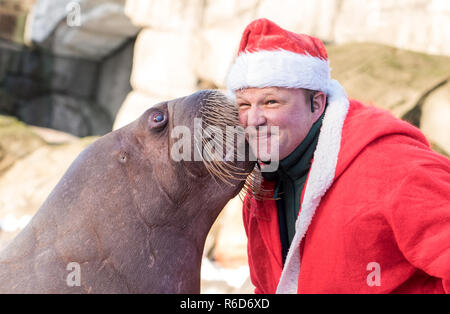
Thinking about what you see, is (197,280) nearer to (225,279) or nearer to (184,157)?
(184,157)

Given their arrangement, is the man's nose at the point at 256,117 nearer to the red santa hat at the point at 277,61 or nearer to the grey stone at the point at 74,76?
the red santa hat at the point at 277,61

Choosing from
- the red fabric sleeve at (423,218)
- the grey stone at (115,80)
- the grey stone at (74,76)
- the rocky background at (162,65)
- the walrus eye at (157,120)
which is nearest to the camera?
the red fabric sleeve at (423,218)

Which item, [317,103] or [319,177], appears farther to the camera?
[317,103]

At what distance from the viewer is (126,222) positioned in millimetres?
1469

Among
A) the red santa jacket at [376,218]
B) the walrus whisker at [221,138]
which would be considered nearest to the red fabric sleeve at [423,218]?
the red santa jacket at [376,218]

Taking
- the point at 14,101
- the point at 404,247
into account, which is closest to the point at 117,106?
the point at 14,101

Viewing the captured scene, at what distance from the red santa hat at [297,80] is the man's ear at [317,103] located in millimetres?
21

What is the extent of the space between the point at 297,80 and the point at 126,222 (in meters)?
0.68

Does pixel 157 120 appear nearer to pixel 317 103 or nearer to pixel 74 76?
pixel 317 103

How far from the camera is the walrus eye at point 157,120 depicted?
62.1 inches

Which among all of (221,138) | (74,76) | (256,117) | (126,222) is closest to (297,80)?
(256,117)

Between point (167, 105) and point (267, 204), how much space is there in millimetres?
499

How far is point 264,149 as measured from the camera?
1.53 meters

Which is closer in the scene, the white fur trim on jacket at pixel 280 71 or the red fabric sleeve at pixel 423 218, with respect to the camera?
the red fabric sleeve at pixel 423 218
